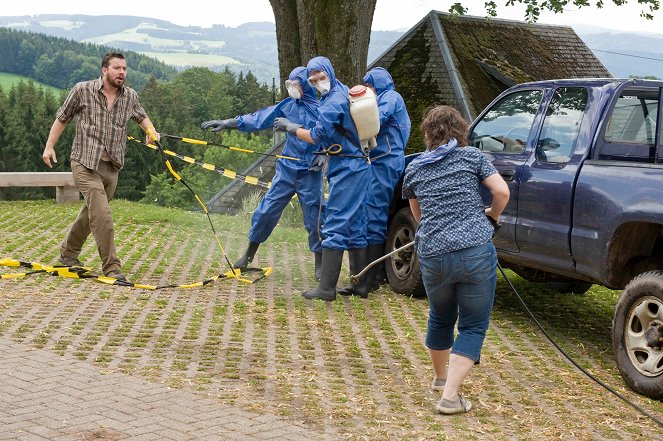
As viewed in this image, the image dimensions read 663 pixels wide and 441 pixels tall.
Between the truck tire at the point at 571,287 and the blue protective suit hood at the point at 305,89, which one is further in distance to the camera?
the truck tire at the point at 571,287

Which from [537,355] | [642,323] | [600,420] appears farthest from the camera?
[537,355]

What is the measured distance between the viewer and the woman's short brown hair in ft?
19.9

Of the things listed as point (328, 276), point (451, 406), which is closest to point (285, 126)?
point (328, 276)

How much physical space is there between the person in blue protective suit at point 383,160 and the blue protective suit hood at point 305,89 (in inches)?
21.1

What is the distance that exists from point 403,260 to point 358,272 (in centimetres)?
54

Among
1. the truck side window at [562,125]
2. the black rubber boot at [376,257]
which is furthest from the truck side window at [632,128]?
the black rubber boot at [376,257]

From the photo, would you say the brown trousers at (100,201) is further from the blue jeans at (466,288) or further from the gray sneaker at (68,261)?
the blue jeans at (466,288)

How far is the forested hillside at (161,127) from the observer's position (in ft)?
239

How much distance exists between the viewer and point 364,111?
9.13 meters

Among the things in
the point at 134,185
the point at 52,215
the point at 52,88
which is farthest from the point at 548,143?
the point at 52,88

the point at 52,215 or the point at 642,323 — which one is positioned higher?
the point at 642,323

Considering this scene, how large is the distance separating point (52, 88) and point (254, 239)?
92.0 meters

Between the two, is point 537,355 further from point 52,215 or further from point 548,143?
point 52,215

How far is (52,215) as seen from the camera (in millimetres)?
15633
